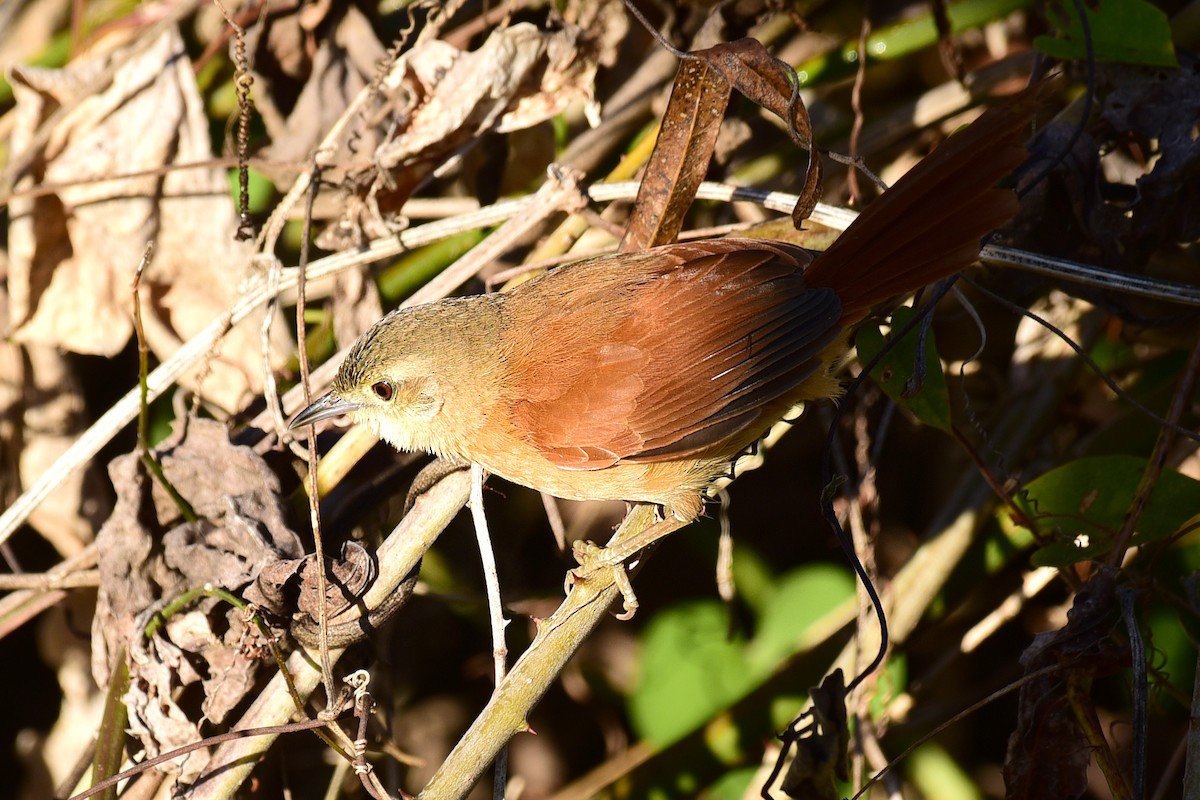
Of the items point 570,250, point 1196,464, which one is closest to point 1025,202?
point 1196,464

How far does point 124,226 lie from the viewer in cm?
309

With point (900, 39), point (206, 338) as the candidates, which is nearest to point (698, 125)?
point (900, 39)

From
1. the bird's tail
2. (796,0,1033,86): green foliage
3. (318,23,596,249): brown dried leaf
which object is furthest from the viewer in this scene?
(796,0,1033,86): green foliage

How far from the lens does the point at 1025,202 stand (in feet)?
8.93

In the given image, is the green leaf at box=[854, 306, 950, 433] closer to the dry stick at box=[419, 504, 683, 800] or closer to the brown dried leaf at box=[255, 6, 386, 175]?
the dry stick at box=[419, 504, 683, 800]

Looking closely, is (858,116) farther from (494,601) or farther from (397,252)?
(494,601)

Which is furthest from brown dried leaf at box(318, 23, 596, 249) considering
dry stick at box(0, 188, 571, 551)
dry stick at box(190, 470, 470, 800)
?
dry stick at box(190, 470, 470, 800)

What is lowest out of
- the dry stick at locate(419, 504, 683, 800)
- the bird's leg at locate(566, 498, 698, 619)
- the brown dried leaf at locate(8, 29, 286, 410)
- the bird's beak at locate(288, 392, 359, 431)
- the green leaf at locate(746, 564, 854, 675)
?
the green leaf at locate(746, 564, 854, 675)

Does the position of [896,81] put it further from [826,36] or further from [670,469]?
[670,469]

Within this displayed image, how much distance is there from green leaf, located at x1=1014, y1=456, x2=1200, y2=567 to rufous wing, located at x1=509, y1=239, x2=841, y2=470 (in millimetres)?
675

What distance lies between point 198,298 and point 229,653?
124cm

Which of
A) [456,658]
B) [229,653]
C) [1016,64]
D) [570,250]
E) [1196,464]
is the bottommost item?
[456,658]

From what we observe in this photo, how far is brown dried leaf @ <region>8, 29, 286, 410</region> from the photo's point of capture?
3051 millimetres

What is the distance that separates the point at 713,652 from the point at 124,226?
224cm
